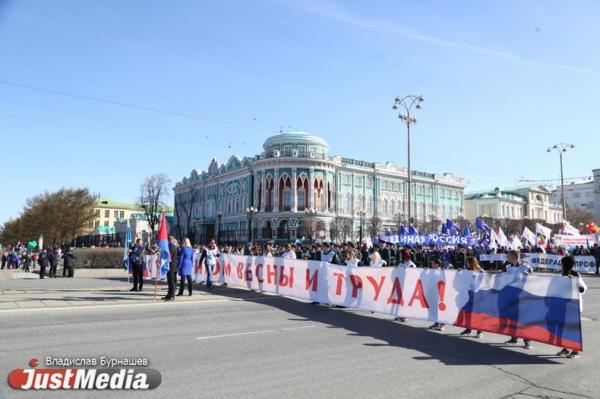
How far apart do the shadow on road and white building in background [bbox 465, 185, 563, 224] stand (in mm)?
96601

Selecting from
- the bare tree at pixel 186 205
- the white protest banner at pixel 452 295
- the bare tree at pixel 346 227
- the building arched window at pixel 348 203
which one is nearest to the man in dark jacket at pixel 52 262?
the white protest banner at pixel 452 295

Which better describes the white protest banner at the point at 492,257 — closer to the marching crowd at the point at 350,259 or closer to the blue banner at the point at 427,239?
the marching crowd at the point at 350,259

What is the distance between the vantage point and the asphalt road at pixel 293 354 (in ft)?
20.1

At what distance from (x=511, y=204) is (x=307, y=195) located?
58603 millimetres

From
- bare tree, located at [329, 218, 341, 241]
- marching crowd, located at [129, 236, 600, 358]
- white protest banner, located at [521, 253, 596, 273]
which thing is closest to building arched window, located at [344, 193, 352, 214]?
bare tree, located at [329, 218, 341, 241]

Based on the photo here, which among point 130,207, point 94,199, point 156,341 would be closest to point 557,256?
point 156,341

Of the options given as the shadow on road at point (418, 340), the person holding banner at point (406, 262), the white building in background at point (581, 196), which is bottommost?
the shadow on road at point (418, 340)

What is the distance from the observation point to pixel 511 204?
10619 centimetres

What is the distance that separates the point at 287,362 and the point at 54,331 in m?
4.99

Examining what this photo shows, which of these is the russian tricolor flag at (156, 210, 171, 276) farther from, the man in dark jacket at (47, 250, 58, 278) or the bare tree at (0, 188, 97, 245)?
the bare tree at (0, 188, 97, 245)

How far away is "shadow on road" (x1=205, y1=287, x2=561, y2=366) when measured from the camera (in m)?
8.07

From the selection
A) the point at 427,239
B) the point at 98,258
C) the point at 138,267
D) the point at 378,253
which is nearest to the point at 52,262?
the point at 98,258

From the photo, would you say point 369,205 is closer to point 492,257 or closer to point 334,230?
point 334,230

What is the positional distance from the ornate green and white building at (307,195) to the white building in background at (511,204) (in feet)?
46.6
